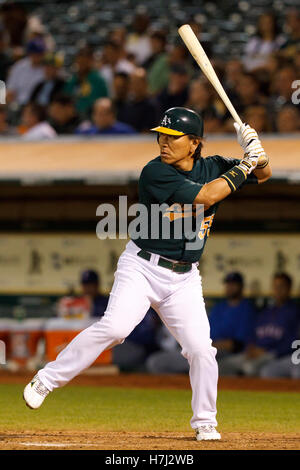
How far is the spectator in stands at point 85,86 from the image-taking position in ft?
36.7

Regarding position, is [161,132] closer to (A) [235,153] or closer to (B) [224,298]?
(A) [235,153]

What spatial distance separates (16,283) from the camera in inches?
405

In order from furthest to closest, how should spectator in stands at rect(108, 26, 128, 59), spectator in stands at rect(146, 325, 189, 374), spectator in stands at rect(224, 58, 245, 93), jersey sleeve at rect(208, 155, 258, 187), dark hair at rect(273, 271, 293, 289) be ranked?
spectator in stands at rect(108, 26, 128, 59) → spectator in stands at rect(224, 58, 245, 93) → spectator in stands at rect(146, 325, 189, 374) → dark hair at rect(273, 271, 293, 289) → jersey sleeve at rect(208, 155, 258, 187)

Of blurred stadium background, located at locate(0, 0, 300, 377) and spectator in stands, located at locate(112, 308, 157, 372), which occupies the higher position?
blurred stadium background, located at locate(0, 0, 300, 377)

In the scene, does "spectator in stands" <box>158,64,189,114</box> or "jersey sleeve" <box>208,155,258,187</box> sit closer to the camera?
"jersey sleeve" <box>208,155,258,187</box>

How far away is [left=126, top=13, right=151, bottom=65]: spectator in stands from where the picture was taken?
1181cm

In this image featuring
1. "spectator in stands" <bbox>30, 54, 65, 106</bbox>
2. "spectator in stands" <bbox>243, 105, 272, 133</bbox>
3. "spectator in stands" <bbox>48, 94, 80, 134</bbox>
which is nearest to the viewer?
"spectator in stands" <bbox>243, 105, 272, 133</bbox>

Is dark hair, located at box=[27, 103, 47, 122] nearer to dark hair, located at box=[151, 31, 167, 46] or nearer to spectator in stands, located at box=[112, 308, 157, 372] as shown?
dark hair, located at box=[151, 31, 167, 46]

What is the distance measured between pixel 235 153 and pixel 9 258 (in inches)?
124

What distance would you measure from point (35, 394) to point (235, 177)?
152 cm

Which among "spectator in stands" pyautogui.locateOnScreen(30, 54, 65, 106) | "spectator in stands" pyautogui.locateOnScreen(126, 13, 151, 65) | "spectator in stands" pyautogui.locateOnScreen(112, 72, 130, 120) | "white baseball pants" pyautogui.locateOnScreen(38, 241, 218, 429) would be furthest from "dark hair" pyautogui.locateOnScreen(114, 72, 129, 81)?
"white baseball pants" pyautogui.locateOnScreen(38, 241, 218, 429)

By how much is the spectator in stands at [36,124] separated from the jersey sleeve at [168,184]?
16.4 ft

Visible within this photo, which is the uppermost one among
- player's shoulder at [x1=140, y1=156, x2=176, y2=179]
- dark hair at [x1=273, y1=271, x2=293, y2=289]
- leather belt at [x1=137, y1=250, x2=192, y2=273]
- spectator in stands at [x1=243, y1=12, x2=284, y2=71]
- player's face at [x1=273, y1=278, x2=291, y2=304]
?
spectator in stands at [x1=243, y1=12, x2=284, y2=71]

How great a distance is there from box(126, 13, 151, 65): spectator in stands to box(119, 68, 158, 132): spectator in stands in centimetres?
160
